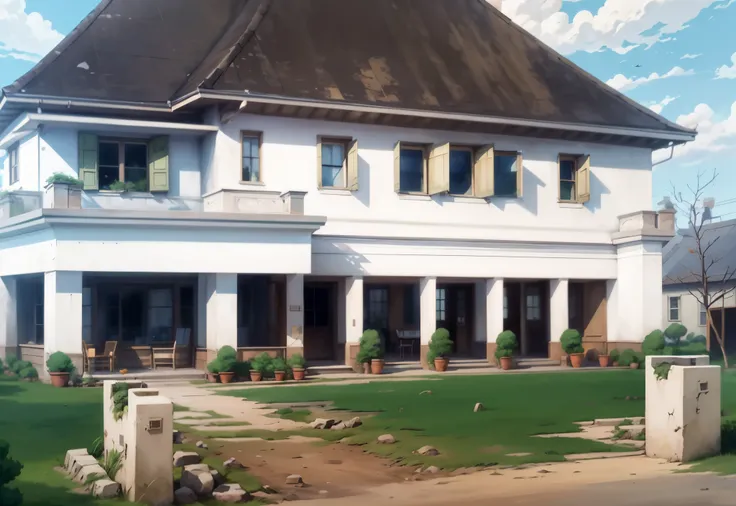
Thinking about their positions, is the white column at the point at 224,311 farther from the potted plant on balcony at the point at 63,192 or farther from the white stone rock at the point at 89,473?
the white stone rock at the point at 89,473

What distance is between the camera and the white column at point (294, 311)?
81.3ft

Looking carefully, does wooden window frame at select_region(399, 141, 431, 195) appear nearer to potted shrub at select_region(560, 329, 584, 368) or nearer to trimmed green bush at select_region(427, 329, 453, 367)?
trimmed green bush at select_region(427, 329, 453, 367)

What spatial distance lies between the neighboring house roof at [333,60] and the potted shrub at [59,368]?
7.60 metres

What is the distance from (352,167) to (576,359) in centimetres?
952

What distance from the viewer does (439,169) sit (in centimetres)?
2748

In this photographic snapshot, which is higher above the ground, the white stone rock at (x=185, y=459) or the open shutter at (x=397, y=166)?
the open shutter at (x=397, y=166)

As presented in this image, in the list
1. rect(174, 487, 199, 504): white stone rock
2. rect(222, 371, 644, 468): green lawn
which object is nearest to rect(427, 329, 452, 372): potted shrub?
rect(222, 371, 644, 468): green lawn

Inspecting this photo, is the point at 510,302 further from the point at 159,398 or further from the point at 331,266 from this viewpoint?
the point at 159,398

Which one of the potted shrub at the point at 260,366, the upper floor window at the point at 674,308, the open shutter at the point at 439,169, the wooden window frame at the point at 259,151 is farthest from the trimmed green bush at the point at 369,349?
the upper floor window at the point at 674,308

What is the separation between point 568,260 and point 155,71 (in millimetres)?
14440

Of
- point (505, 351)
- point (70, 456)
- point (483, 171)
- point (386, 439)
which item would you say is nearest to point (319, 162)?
point (483, 171)

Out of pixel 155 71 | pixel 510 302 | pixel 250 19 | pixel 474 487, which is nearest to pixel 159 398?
pixel 474 487

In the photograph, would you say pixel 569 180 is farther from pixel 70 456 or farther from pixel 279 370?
pixel 70 456

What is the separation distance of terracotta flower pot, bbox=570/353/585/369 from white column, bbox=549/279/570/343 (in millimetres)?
806
